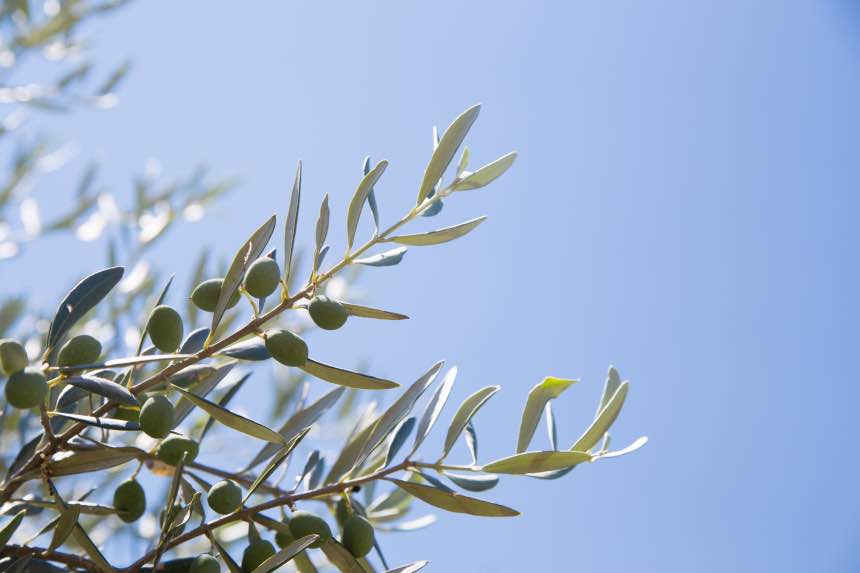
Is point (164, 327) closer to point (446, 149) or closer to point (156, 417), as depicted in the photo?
point (156, 417)

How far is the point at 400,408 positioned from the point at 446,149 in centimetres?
27

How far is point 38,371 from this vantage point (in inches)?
26.6

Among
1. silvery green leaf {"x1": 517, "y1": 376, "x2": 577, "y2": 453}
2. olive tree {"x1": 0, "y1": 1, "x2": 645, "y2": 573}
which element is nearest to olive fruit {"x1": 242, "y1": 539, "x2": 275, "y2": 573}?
olive tree {"x1": 0, "y1": 1, "x2": 645, "y2": 573}

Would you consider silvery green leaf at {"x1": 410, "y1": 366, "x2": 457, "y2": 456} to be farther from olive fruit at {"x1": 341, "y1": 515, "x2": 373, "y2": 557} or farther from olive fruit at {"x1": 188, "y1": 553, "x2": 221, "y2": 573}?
olive fruit at {"x1": 188, "y1": 553, "x2": 221, "y2": 573}

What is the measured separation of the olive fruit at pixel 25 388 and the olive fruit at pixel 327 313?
0.79 ft

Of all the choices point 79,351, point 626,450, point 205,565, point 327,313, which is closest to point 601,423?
point 626,450

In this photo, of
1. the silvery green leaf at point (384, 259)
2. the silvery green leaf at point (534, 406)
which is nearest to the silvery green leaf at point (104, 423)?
the silvery green leaf at point (384, 259)

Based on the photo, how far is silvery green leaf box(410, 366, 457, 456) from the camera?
889 millimetres

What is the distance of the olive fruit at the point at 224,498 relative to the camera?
81cm

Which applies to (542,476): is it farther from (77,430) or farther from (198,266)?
(198,266)

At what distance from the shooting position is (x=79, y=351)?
76 cm

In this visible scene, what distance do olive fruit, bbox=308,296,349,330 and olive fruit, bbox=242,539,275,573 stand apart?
210 mm

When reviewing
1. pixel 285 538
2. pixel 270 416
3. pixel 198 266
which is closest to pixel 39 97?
pixel 198 266

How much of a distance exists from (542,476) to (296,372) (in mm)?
1156
